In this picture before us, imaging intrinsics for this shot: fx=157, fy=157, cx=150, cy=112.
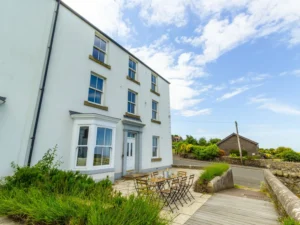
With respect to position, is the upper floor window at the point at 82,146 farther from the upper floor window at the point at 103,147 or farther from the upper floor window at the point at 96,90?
the upper floor window at the point at 96,90

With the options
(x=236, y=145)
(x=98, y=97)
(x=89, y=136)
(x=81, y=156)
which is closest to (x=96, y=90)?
(x=98, y=97)

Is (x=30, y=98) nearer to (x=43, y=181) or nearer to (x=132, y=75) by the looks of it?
(x=43, y=181)

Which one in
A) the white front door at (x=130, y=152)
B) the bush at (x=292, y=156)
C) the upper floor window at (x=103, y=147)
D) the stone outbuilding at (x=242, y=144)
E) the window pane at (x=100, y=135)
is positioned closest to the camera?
the upper floor window at (x=103, y=147)

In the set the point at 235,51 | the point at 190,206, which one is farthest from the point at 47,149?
the point at 235,51

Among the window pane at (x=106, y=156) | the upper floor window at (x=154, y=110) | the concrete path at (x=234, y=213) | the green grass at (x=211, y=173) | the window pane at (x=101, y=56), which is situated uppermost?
the window pane at (x=101, y=56)

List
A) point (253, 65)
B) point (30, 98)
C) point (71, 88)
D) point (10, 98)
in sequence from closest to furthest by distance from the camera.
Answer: point (10, 98)
point (30, 98)
point (71, 88)
point (253, 65)

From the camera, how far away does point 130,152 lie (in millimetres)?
11867

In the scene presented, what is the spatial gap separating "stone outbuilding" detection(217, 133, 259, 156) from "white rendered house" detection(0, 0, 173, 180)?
121ft

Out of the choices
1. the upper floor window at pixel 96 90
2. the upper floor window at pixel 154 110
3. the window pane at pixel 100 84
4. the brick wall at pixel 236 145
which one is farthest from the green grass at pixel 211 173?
the brick wall at pixel 236 145

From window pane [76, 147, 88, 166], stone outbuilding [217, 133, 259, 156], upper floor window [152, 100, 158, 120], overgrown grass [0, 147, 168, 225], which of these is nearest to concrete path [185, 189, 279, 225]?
overgrown grass [0, 147, 168, 225]

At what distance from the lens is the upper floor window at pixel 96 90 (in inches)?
377

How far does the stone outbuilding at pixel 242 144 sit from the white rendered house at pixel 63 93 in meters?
36.8

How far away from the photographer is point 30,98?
6773mm

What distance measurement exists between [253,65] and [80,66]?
16.8 m
